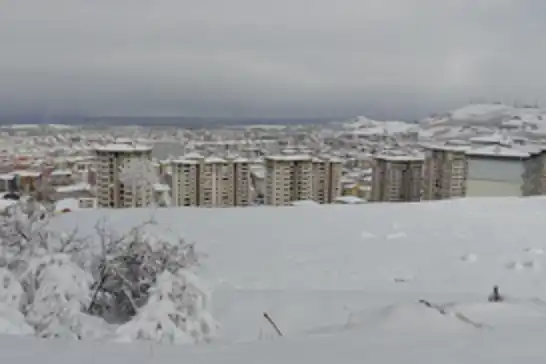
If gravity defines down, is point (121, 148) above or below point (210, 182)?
above

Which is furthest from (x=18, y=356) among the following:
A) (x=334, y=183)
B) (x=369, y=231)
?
(x=334, y=183)

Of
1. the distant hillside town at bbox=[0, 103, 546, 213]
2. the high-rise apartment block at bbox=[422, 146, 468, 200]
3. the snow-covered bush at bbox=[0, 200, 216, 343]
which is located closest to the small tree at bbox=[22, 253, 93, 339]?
the snow-covered bush at bbox=[0, 200, 216, 343]

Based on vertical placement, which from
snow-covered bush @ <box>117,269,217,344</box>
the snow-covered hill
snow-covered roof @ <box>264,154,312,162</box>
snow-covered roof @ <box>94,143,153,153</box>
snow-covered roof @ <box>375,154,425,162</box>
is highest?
the snow-covered hill

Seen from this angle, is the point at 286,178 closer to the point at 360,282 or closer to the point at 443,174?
the point at 443,174

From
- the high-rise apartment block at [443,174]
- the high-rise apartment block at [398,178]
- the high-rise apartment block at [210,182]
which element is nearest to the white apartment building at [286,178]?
the high-rise apartment block at [210,182]

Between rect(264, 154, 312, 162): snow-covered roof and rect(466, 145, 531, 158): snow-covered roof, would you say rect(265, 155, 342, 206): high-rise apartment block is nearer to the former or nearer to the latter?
rect(264, 154, 312, 162): snow-covered roof

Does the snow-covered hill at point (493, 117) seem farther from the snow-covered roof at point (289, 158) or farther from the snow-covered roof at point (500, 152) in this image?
the snow-covered roof at point (500, 152)

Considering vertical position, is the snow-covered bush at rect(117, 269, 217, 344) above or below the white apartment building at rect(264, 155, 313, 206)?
above

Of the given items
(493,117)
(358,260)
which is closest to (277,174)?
(358,260)
